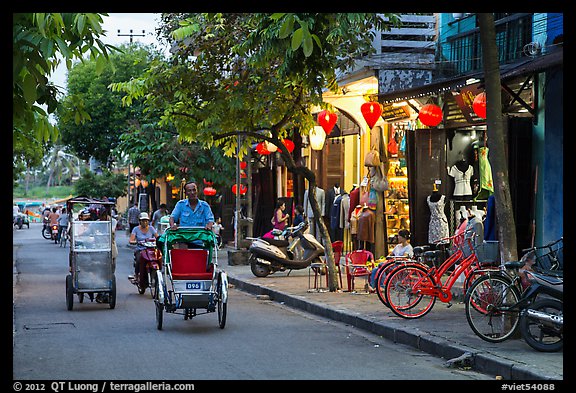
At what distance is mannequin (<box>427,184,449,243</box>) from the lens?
18875 mm

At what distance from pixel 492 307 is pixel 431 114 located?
7754 mm

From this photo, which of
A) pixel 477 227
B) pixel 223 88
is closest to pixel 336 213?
pixel 223 88

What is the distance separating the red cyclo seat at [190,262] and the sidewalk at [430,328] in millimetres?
2237

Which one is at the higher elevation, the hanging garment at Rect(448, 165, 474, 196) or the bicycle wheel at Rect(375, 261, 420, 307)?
the hanging garment at Rect(448, 165, 474, 196)

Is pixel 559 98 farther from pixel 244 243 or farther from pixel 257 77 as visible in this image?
pixel 244 243

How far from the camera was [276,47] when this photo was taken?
13570 millimetres

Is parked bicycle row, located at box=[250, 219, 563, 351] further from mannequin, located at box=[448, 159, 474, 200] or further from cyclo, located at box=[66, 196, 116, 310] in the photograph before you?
cyclo, located at box=[66, 196, 116, 310]

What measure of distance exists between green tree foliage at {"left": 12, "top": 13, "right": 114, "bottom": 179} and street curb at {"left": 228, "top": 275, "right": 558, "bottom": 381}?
4894 millimetres

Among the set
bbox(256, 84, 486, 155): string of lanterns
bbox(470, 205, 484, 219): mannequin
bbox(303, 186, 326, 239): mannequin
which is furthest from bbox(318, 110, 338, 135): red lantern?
bbox(470, 205, 484, 219): mannequin

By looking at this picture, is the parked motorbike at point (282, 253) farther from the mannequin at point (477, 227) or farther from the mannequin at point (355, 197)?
the mannequin at point (477, 227)

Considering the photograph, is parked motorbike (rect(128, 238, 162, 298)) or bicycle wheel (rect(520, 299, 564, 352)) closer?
bicycle wheel (rect(520, 299, 564, 352))

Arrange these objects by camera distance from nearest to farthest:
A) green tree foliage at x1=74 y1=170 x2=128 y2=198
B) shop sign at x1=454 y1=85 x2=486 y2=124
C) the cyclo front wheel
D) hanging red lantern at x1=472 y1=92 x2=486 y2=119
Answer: the cyclo front wheel, hanging red lantern at x1=472 y1=92 x2=486 y2=119, shop sign at x1=454 y1=85 x2=486 y2=124, green tree foliage at x1=74 y1=170 x2=128 y2=198

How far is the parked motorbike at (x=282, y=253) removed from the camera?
21562 millimetres
